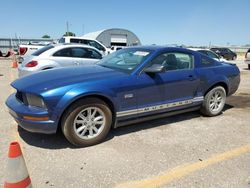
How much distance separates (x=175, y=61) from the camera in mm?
5133

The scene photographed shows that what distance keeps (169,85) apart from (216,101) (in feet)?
5.34

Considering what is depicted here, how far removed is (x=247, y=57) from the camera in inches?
676

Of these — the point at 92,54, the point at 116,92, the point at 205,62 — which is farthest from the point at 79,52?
the point at 116,92

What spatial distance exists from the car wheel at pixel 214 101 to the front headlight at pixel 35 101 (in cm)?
341

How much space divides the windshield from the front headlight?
154cm

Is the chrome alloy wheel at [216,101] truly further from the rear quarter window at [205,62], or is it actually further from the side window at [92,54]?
the side window at [92,54]

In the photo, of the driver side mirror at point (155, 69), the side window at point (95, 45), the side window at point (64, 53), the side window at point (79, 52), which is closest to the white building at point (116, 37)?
the side window at point (95, 45)

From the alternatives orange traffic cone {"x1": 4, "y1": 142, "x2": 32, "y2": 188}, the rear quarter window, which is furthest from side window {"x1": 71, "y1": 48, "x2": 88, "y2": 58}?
orange traffic cone {"x1": 4, "y1": 142, "x2": 32, "y2": 188}

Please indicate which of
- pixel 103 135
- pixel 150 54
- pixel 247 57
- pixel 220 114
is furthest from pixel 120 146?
pixel 247 57

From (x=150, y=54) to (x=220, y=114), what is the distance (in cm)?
246

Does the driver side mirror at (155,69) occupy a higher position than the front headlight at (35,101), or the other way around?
the driver side mirror at (155,69)

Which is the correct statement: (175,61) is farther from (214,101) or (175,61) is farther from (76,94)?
(76,94)

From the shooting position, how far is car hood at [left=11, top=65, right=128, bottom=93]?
3.83 metres

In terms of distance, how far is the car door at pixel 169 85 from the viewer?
4.52 meters
